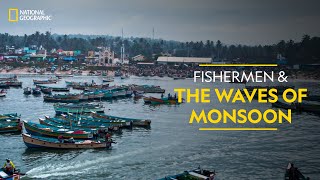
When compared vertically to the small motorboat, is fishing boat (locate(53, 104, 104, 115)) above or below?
above

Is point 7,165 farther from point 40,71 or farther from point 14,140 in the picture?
point 40,71

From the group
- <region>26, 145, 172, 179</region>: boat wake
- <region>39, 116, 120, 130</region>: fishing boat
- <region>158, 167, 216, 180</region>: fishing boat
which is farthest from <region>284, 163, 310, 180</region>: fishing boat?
<region>39, 116, 120, 130</region>: fishing boat

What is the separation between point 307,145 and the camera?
41.7 metres

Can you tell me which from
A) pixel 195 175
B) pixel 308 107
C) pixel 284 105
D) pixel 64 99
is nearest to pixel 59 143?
pixel 195 175

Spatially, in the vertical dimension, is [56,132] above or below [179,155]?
above

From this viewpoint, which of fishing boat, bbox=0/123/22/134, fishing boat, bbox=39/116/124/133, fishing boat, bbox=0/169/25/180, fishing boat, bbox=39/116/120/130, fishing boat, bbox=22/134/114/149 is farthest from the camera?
fishing boat, bbox=39/116/120/130

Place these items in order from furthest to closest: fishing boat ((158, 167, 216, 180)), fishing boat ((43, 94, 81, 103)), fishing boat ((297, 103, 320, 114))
Result: 1. fishing boat ((43, 94, 81, 103))
2. fishing boat ((297, 103, 320, 114))
3. fishing boat ((158, 167, 216, 180))

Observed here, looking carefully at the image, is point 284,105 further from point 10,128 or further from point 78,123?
point 10,128

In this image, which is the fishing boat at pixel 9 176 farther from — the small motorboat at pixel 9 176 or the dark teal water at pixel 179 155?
the dark teal water at pixel 179 155

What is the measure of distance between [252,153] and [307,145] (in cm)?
723

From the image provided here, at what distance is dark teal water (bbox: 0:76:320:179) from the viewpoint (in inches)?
1263

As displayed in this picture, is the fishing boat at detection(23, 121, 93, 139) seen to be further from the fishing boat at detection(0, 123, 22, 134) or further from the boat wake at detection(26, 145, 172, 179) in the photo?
the boat wake at detection(26, 145, 172, 179)

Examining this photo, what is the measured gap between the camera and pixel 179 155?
36938mm

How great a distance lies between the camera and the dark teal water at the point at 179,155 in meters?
32.1
